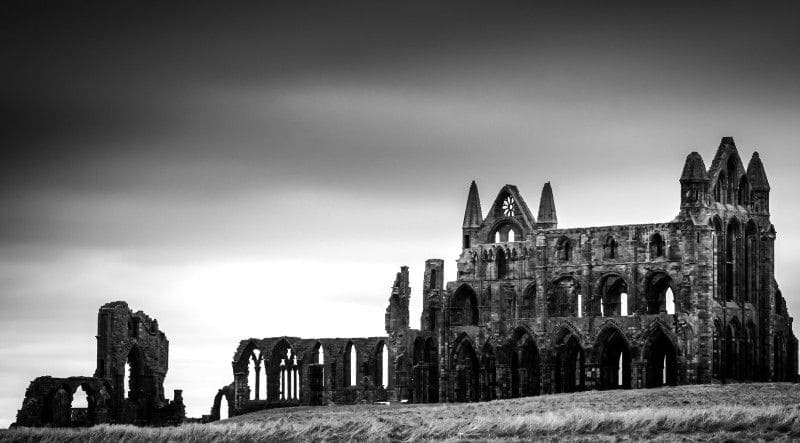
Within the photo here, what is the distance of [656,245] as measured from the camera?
124 meters

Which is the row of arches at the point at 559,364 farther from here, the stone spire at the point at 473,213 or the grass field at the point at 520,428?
the grass field at the point at 520,428

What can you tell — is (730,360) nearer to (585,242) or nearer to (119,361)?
(585,242)

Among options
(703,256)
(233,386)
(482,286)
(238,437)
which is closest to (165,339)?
(233,386)

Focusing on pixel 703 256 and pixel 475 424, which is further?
pixel 703 256

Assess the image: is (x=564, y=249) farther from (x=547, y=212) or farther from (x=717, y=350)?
(x=717, y=350)

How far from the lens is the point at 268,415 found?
119 m

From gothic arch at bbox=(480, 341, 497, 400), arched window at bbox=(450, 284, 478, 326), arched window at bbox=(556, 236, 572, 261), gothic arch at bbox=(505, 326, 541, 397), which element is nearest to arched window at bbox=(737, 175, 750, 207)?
arched window at bbox=(556, 236, 572, 261)

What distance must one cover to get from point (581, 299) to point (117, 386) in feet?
78.5

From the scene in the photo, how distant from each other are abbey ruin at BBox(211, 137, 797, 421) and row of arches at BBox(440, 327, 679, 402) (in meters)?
0.09

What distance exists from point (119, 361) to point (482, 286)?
19666 mm

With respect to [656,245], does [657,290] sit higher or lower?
lower

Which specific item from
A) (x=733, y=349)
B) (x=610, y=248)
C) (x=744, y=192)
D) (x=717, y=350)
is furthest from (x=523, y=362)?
(x=744, y=192)

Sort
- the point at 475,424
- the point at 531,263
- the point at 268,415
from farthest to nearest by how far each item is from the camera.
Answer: the point at 531,263
the point at 268,415
the point at 475,424

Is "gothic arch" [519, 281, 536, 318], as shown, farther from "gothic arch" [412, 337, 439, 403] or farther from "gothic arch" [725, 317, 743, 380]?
"gothic arch" [725, 317, 743, 380]
